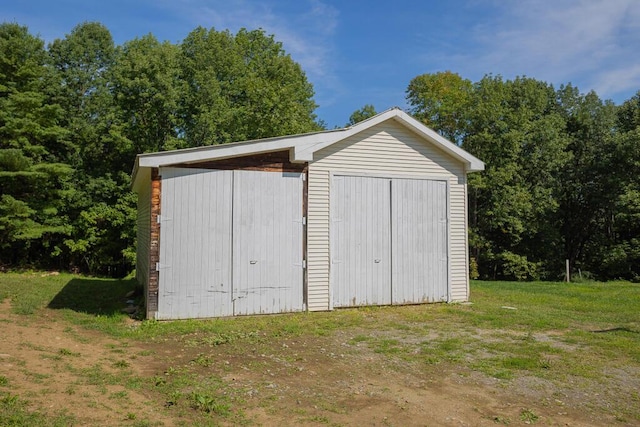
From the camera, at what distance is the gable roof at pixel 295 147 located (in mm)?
8415

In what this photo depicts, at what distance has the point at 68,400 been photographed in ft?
14.0

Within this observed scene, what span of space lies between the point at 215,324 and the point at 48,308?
4.15 meters

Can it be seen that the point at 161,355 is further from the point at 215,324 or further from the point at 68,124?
the point at 68,124

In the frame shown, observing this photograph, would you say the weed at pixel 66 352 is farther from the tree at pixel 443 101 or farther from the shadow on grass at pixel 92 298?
the tree at pixel 443 101

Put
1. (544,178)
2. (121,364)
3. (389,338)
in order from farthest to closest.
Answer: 1. (544,178)
2. (389,338)
3. (121,364)

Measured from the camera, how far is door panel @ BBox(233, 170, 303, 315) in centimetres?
899

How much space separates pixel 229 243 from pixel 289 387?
4.37m

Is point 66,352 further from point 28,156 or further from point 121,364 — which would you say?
point 28,156

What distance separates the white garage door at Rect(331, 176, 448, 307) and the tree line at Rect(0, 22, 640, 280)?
13499 millimetres

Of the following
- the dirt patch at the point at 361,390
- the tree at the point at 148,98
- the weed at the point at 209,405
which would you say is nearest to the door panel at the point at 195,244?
the dirt patch at the point at 361,390

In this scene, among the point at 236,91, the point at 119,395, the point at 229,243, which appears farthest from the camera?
the point at 236,91

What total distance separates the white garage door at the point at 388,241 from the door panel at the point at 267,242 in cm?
86

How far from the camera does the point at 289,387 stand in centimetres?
500

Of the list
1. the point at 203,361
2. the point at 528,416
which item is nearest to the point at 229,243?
the point at 203,361
